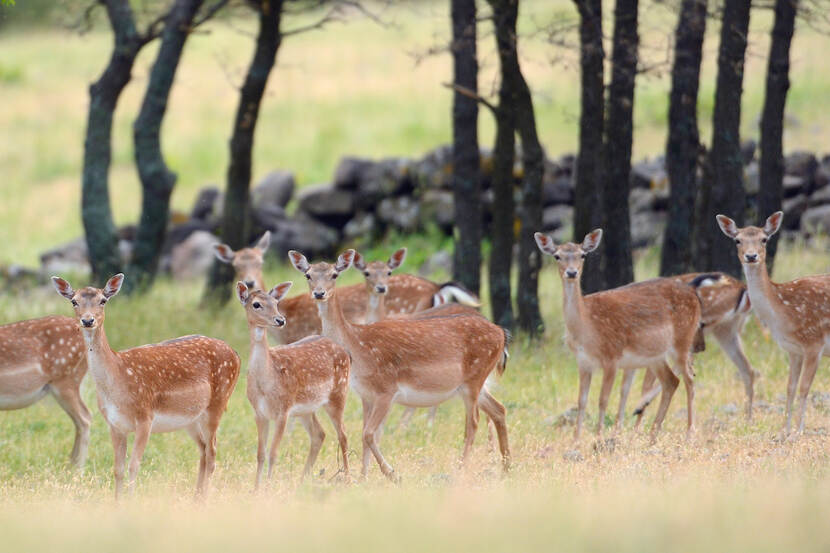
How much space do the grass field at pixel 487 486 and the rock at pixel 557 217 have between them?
7.59m

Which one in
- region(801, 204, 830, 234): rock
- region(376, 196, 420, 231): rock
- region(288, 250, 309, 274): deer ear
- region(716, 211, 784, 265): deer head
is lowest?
region(376, 196, 420, 231): rock

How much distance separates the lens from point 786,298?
37.9 ft

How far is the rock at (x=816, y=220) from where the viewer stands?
20.5m

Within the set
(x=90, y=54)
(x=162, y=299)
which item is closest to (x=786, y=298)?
(x=162, y=299)

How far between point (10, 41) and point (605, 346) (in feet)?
143

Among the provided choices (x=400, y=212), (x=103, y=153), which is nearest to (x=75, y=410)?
(x=103, y=153)

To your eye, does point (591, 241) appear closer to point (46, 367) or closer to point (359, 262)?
point (359, 262)

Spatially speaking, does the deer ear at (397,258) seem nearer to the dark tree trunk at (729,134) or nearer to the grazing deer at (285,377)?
the grazing deer at (285,377)

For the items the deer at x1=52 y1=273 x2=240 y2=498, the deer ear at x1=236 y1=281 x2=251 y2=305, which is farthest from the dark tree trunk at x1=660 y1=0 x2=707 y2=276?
the deer at x1=52 y1=273 x2=240 y2=498

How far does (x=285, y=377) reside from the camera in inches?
386

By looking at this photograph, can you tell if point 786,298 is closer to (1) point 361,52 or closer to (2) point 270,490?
(2) point 270,490

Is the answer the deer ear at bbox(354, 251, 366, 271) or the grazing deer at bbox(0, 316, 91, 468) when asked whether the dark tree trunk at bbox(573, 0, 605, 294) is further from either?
the grazing deer at bbox(0, 316, 91, 468)

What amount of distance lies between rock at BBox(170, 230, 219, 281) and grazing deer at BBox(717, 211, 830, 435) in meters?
13.8

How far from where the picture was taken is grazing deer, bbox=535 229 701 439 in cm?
1147
